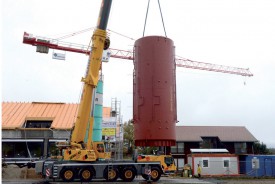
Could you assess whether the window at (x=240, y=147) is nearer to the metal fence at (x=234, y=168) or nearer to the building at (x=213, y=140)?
the building at (x=213, y=140)

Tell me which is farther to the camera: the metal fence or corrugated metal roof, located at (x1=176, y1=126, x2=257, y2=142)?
corrugated metal roof, located at (x1=176, y1=126, x2=257, y2=142)

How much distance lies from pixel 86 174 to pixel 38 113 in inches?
960

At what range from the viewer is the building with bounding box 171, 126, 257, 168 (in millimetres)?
41656

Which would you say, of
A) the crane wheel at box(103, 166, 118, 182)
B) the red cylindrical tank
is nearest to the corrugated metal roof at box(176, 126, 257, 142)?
the crane wheel at box(103, 166, 118, 182)

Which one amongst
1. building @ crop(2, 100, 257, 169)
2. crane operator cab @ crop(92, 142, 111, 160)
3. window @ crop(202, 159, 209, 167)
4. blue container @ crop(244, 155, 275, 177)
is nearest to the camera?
crane operator cab @ crop(92, 142, 111, 160)

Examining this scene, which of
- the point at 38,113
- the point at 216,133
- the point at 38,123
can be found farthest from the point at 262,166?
the point at 38,113

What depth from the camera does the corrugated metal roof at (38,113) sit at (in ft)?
125

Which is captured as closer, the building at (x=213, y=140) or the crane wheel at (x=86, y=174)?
the crane wheel at (x=86, y=174)

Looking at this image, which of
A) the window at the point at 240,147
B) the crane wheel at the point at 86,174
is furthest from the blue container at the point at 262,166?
the crane wheel at the point at 86,174

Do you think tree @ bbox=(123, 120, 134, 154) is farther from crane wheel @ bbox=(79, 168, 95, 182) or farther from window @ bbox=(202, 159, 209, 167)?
crane wheel @ bbox=(79, 168, 95, 182)

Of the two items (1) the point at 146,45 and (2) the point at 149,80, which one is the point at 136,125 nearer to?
(2) the point at 149,80

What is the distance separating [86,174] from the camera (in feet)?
61.0

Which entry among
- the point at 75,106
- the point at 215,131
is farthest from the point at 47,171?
the point at 215,131

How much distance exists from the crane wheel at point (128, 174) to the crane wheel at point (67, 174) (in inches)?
120
